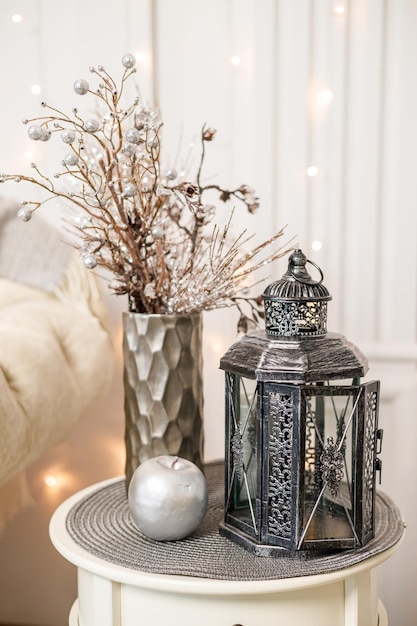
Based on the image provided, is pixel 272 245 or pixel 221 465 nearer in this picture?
pixel 221 465

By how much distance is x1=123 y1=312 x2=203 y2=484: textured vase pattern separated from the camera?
1.10 metres

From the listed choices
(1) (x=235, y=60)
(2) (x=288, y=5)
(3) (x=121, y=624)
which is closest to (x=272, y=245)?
(1) (x=235, y=60)

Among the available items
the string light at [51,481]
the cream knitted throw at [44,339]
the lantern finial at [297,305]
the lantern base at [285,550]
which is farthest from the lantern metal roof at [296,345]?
the string light at [51,481]

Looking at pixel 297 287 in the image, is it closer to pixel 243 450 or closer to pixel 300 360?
pixel 300 360

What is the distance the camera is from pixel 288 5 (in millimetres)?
1487

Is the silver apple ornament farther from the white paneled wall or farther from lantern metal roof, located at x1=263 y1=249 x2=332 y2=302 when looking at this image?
the white paneled wall

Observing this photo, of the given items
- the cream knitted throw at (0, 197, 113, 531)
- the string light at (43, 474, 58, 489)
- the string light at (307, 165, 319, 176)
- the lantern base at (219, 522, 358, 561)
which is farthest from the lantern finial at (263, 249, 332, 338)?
the string light at (43, 474, 58, 489)

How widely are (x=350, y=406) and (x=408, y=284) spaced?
0.66 metres

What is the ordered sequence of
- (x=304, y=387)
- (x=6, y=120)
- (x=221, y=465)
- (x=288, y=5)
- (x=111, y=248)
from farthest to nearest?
(x=6, y=120) < (x=288, y=5) < (x=221, y=465) < (x=111, y=248) < (x=304, y=387)

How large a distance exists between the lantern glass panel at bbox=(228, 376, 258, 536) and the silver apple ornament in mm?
57

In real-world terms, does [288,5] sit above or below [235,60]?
above

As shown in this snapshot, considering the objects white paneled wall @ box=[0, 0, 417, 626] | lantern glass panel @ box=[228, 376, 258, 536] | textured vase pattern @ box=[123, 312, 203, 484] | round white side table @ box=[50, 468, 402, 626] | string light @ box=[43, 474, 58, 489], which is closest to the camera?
round white side table @ box=[50, 468, 402, 626]

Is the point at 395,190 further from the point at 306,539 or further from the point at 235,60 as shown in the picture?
the point at 306,539

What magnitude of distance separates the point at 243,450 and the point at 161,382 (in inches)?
7.6
